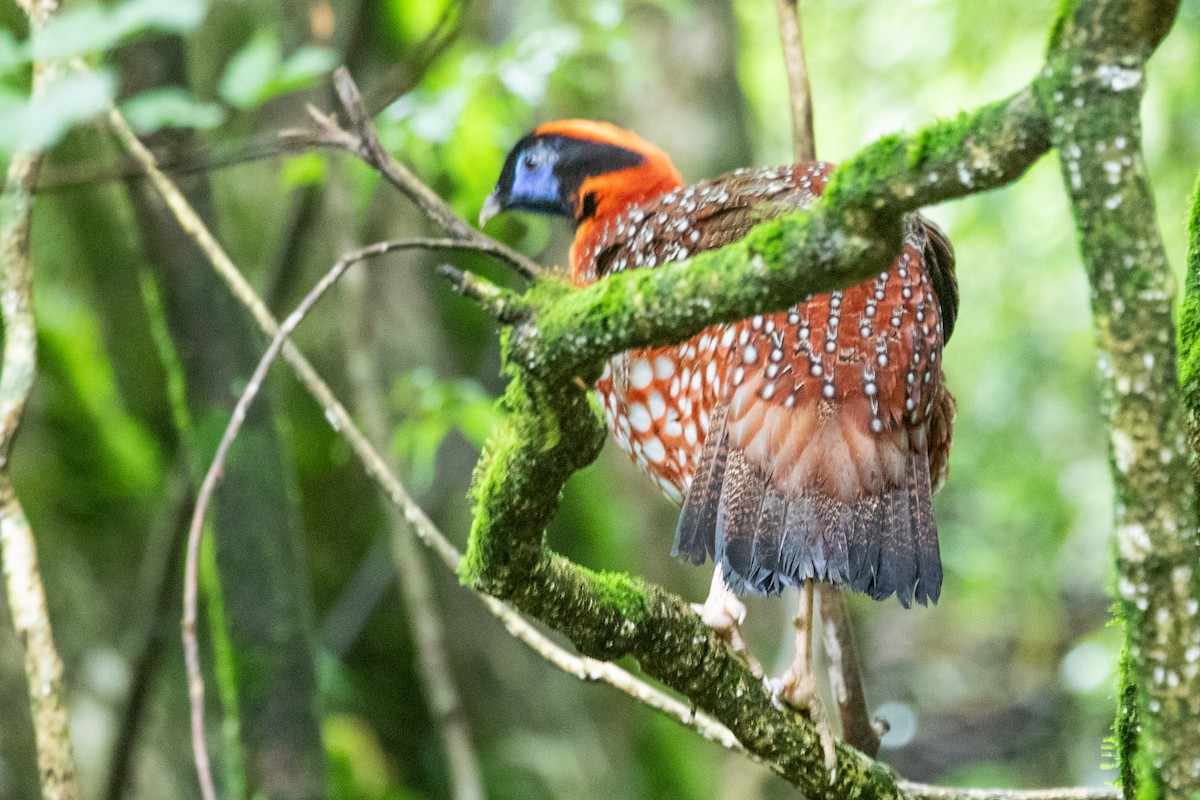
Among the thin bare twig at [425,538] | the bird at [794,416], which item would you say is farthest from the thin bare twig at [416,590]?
the bird at [794,416]

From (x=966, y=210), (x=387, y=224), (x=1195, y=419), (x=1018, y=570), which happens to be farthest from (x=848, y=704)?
(x=1018, y=570)

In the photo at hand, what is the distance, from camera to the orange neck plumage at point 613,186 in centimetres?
278

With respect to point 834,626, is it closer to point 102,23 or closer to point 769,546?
point 769,546

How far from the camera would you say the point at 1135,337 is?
3.56 feet

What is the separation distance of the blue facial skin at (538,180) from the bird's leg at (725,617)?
51.3 inches

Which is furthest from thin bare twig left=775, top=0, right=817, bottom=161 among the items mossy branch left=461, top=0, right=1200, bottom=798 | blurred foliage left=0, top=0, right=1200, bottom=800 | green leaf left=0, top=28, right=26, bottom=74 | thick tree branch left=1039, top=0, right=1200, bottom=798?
green leaf left=0, top=28, right=26, bottom=74

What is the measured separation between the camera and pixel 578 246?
2.82 m

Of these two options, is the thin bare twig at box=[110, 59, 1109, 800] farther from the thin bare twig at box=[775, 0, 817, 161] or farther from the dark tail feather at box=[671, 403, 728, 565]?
the thin bare twig at box=[775, 0, 817, 161]

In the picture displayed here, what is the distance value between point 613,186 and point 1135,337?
183 cm

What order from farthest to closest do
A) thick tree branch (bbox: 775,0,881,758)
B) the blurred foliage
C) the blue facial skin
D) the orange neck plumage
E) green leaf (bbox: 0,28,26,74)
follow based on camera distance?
the blurred foliage
the blue facial skin
the orange neck plumage
thick tree branch (bbox: 775,0,881,758)
green leaf (bbox: 0,28,26,74)

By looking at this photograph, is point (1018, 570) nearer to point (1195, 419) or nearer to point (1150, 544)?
point (1195, 419)

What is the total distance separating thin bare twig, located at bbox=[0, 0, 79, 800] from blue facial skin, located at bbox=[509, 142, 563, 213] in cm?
114

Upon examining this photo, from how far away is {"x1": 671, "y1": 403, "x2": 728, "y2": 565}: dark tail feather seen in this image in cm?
193

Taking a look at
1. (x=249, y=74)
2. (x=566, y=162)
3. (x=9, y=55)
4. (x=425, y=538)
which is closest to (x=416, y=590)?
(x=425, y=538)
